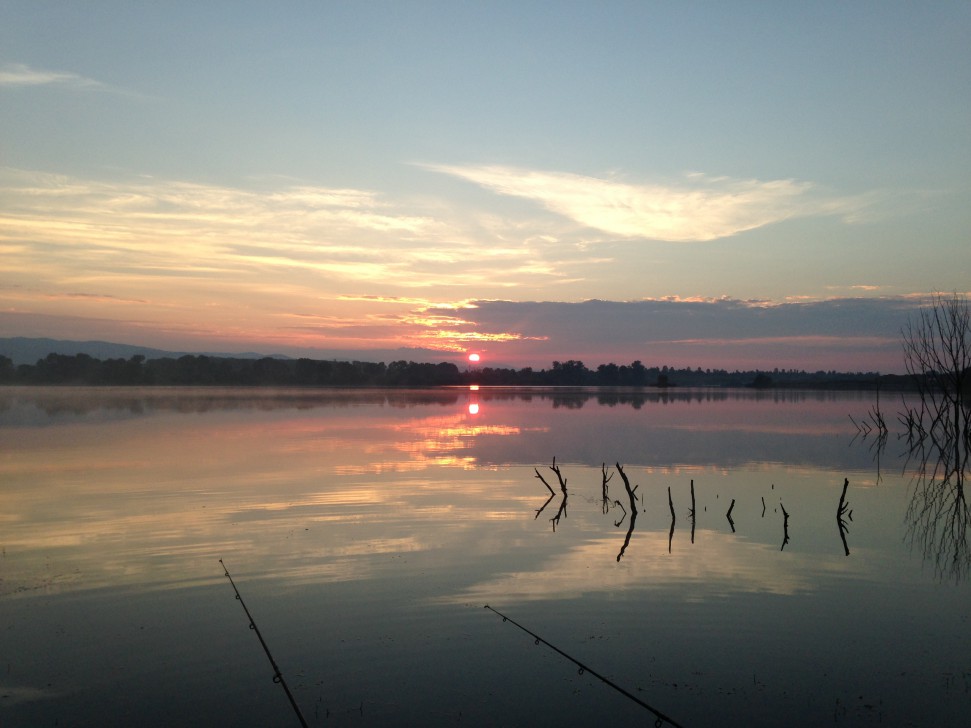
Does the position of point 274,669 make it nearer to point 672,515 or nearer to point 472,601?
point 472,601

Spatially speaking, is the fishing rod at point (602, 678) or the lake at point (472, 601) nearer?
the fishing rod at point (602, 678)

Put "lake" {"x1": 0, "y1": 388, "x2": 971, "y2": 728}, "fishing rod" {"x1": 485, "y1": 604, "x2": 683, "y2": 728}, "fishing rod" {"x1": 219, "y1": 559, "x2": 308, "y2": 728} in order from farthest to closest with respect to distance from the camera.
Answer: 1. "lake" {"x1": 0, "y1": 388, "x2": 971, "y2": 728}
2. "fishing rod" {"x1": 485, "y1": 604, "x2": 683, "y2": 728}
3. "fishing rod" {"x1": 219, "y1": 559, "x2": 308, "y2": 728}

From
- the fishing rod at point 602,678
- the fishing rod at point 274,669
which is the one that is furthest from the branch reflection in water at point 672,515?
the fishing rod at point 274,669

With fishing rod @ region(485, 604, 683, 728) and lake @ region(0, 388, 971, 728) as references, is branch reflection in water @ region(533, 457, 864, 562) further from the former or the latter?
fishing rod @ region(485, 604, 683, 728)

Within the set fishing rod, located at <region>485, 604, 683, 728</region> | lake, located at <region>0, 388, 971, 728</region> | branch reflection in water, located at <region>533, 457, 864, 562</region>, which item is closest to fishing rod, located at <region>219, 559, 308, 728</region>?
lake, located at <region>0, 388, 971, 728</region>

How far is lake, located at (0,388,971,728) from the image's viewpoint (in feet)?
27.0

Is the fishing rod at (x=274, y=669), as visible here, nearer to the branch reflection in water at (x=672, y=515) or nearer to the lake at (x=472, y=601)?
the lake at (x=472, y=601)

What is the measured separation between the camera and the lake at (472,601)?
8.23 metres

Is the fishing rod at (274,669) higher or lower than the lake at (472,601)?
higher

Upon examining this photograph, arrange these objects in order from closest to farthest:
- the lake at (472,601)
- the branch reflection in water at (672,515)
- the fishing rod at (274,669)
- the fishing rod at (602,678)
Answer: the fishing rod at (274,669), the fishing rod at (602,678), the lake at (472,601), the branch reflection in water at (672,515)

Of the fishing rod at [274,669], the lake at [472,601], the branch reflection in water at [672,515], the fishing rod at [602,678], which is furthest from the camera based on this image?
the branch reflection in water at [672,515]

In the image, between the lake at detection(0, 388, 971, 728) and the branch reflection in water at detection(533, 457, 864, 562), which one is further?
the branch reflection in water at detection(533, 457, 864, 562)

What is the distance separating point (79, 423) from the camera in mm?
52469

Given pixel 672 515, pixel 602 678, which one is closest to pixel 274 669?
pixel 602 678
